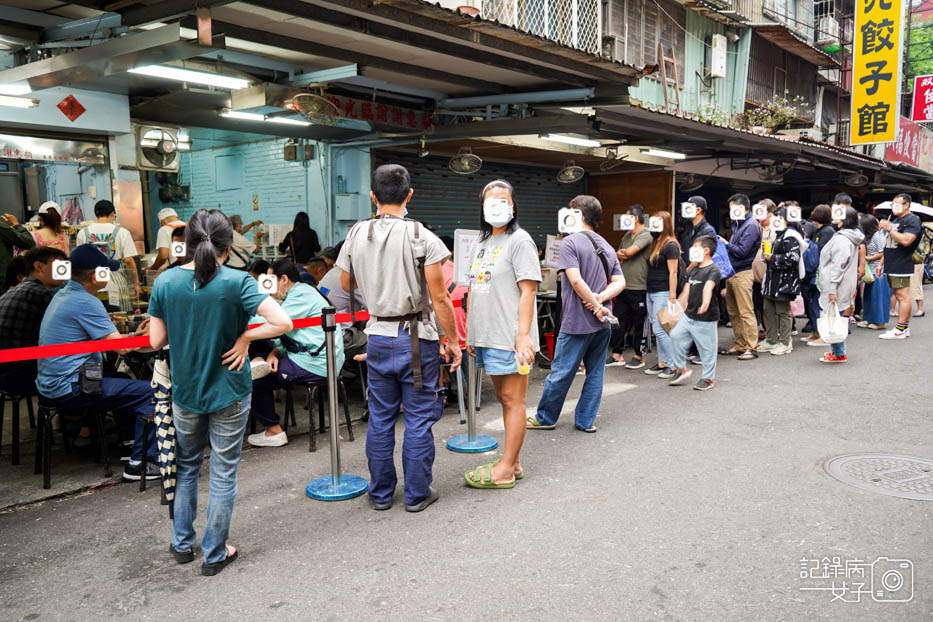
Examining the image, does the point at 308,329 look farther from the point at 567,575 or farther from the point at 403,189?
the point at 567,575

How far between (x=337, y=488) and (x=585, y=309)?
2.41 metres

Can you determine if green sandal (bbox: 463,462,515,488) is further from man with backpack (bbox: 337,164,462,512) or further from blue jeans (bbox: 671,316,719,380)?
blue jeans (bbox: 671,316,719,380)

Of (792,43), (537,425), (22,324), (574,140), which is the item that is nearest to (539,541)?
(537,425)

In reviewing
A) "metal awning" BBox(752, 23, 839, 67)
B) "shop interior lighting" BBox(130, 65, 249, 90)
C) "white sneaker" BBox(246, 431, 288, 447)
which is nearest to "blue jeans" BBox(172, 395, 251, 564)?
"white sneaker" BBox(246, 431, 288, 447)

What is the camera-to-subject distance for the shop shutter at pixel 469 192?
12.0 m

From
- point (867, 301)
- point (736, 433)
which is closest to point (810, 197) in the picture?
point (867, 301)

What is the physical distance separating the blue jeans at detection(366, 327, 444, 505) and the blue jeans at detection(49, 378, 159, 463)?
5.82 ft

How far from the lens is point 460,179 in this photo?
12.8 meters

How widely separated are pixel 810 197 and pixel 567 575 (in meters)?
22.3

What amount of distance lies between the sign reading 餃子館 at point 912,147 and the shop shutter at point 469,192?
10.7 m

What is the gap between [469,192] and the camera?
1310 cm

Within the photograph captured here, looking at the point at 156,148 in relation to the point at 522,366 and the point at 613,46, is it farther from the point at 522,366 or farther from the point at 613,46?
the point at 613,46

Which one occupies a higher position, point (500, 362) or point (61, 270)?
point (61, 270)

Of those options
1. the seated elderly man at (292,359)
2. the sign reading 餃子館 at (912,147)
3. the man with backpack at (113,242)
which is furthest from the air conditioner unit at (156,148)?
the sign reading 餃子館 at (912,147)
